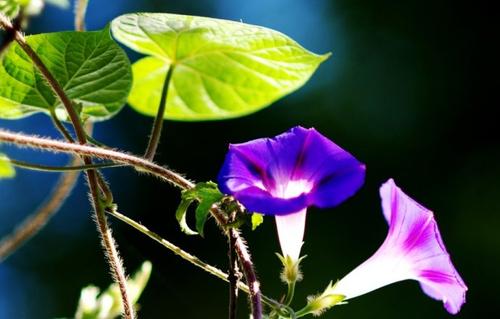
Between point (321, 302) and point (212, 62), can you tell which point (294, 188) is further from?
point (212, 62)

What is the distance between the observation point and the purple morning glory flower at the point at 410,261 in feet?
1.92

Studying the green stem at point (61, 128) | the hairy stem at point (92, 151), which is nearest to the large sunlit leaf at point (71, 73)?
the green stem at point (61, 128)

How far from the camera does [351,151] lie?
350 centimetres

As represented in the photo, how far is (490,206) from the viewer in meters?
3.91

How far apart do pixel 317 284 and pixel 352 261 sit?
0.78 ft

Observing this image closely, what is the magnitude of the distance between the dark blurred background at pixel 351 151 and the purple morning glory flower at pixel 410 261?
1766 mm

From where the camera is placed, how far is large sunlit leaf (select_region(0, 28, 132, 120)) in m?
0.67

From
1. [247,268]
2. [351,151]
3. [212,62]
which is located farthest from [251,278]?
[351,151]

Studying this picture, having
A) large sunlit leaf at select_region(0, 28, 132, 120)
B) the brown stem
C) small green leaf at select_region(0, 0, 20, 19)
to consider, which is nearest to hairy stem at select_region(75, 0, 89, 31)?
large sunlit leaf at select_region(0, 28, 132, 120)

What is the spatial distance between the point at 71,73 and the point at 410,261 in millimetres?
282

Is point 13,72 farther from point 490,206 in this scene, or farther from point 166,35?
point 490,206

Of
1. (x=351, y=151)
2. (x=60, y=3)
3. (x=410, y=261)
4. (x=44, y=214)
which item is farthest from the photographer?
(x=351, y=151)

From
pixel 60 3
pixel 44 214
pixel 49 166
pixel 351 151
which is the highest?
pixel 60 3

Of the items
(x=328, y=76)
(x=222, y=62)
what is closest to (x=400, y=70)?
(x=328, y=76)
